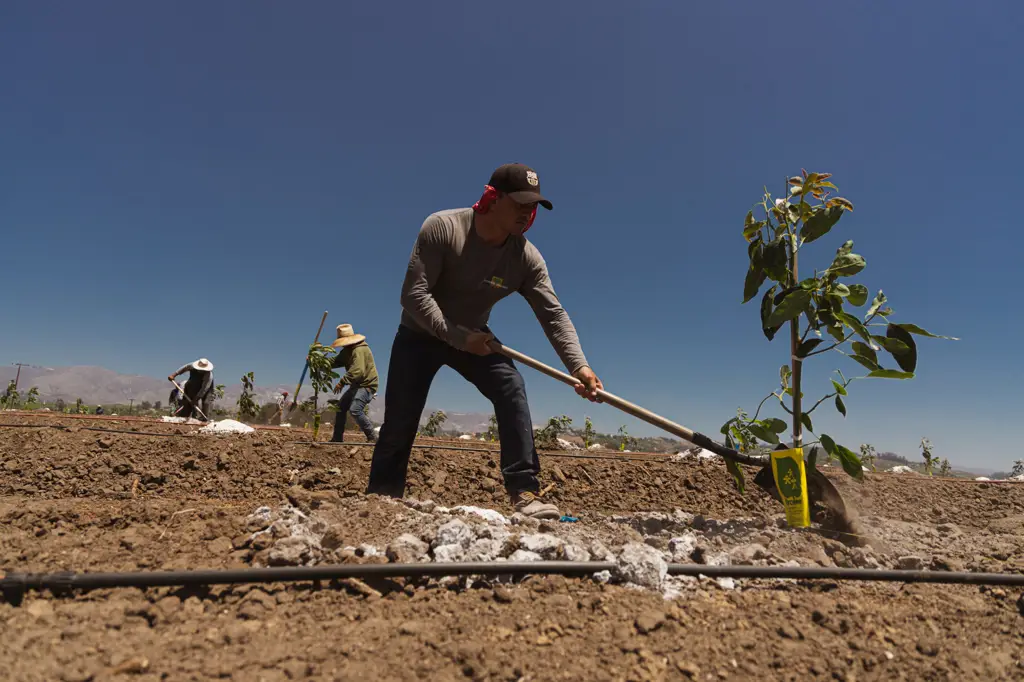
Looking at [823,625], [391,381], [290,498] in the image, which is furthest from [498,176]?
[823,625]

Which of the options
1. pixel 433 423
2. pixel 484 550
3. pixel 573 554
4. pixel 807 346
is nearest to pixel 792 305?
pixel 807 346

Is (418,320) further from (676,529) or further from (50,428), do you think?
(50,428)

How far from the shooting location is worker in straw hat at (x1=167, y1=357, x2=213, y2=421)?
9070 millimetres

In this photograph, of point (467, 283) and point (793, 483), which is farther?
point (467, 283)

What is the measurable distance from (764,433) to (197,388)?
955 centimetres

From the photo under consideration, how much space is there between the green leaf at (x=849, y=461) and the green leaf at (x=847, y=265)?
79 centimetres

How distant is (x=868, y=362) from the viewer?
248 centimetres

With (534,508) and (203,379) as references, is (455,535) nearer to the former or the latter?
(534,508)

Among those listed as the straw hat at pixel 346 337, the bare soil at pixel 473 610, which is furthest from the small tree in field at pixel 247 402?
the bare soil at pixel 473 610

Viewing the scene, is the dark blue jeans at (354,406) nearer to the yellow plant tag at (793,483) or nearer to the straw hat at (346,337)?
the straw hat at (346,337)

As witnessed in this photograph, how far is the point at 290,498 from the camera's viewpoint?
2.40 meters

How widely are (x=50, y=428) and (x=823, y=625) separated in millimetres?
6859

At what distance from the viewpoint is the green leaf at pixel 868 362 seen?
2.45 meters

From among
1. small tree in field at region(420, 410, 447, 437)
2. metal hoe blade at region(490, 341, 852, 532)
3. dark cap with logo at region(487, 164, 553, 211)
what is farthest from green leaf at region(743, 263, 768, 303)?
small tree in field at region(420, 410, 447, 437)
